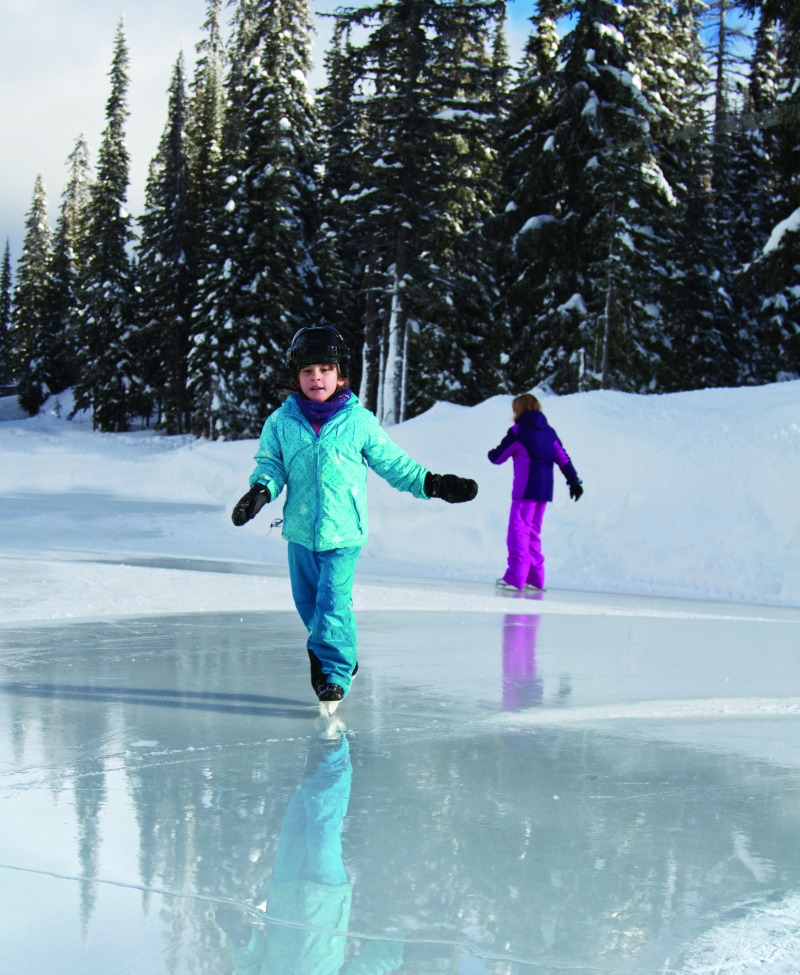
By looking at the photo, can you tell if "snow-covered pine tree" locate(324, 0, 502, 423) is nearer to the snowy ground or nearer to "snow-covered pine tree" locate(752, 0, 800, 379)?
"snow-covered pine tree" locate(752, 0, 800, 379)

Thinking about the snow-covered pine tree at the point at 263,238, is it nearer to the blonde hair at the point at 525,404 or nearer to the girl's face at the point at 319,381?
the blonde hair at the point at 525,404

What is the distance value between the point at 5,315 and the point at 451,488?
326 feet

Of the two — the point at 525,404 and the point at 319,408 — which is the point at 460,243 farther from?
the point at 319,408

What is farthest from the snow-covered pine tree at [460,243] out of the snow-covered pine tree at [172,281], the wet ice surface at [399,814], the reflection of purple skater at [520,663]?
the wet ice surface at [399,814]

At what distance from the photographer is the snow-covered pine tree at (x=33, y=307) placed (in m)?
63.7

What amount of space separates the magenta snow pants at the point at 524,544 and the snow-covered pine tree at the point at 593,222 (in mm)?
16960

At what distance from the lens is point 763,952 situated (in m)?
2.43

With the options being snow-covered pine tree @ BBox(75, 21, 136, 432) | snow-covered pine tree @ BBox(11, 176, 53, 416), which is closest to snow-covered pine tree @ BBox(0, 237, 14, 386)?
snow-covered pine tree @ BBox(11, 176, 53, 416)

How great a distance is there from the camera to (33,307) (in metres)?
66.8

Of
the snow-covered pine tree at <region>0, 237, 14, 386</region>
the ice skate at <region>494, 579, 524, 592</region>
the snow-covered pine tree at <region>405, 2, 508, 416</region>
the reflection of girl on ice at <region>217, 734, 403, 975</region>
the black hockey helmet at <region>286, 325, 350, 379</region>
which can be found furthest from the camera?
the snow-covered pine tree at <region>0, 237, 14, 386</region>

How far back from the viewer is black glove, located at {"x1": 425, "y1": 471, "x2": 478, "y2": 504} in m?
4.85

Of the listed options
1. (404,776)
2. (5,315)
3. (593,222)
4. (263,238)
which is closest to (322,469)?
(404,776)

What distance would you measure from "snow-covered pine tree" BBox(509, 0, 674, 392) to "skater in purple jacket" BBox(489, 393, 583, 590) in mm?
16919

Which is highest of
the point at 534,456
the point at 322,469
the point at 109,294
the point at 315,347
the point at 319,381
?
the point at 109,294
